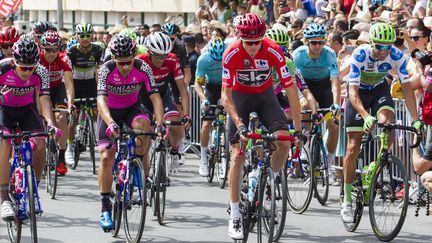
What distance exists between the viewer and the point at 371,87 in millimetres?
12141

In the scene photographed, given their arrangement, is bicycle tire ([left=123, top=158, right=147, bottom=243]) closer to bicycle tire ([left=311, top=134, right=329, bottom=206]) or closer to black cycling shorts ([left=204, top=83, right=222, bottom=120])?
bicycle tire ([left=311, top=134, right=329, bottom=206])

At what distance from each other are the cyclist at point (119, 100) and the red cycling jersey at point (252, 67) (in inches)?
35.9

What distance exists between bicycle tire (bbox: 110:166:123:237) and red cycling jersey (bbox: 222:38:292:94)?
140 centimetres

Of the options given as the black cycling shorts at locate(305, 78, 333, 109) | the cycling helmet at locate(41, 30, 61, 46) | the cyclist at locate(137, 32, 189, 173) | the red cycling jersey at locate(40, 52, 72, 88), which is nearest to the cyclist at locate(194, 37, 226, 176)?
the cyclist at locate(137, 32, 189, 173)

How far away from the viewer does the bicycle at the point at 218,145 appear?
15.6m

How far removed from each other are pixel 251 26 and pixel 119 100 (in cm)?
185

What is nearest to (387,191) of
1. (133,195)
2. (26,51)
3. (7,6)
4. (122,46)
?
(133,195)

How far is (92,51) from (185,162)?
7.88 feet

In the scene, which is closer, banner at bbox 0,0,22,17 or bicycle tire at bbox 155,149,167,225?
bicycle tire at bbox 155,149,167,225

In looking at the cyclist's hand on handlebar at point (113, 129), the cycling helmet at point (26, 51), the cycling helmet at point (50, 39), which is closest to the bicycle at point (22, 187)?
the cyclist's hand on handlebar at point (113, 129)

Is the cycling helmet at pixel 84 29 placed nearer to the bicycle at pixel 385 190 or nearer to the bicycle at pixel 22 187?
the bicycle at pixel 22 187

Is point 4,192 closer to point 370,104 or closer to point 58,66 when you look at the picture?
point 370,104

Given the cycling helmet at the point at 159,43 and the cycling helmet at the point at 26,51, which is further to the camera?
the cycling helmet at the point at 159,43

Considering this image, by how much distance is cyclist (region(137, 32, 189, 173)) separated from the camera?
13273mm
